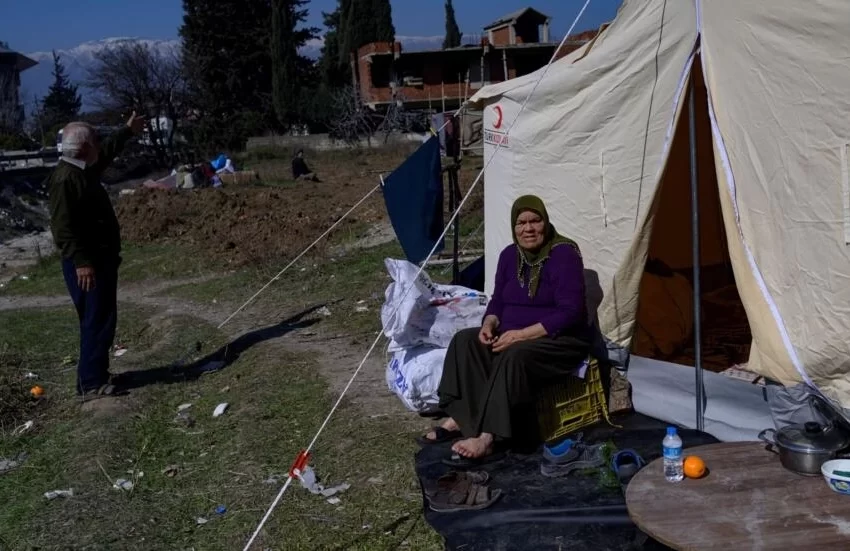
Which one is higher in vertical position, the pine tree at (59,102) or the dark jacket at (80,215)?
the pine tree at (59,102)

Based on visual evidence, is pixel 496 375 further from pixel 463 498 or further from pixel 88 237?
pixel 88 237

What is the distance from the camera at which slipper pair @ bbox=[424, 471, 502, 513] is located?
3.76 metres

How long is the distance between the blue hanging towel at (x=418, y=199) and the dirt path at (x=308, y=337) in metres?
0.85

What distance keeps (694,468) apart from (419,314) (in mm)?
2439

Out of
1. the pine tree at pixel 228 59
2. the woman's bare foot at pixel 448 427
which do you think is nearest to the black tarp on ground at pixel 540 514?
the woman's bare foot at pixel 448 427

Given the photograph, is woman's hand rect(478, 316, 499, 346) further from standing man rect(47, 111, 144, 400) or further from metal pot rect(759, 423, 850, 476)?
standing man rect(47, 111, 144, 400)

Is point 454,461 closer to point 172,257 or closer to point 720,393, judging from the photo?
point 720,393

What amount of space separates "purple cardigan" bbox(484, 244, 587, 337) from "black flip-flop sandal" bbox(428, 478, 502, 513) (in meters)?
0.89

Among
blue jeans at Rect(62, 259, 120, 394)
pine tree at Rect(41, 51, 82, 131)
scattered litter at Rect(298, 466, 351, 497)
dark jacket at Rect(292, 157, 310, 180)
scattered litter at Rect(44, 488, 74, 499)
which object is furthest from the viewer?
pine tree at Rect(41, 51, 82, 131)

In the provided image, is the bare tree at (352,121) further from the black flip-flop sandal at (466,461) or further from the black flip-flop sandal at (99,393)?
the black flip-flop sandal at (466,461)

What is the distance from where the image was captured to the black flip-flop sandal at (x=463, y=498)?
375 cm

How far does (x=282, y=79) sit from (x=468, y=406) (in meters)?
32.2

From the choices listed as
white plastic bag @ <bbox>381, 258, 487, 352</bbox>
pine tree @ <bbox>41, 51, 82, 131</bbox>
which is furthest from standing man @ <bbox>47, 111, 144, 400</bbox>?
pine tree @ <bbox>41, 51, 82, 131</bbox>

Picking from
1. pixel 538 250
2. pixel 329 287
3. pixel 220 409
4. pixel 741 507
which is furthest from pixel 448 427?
pixel 329 287
